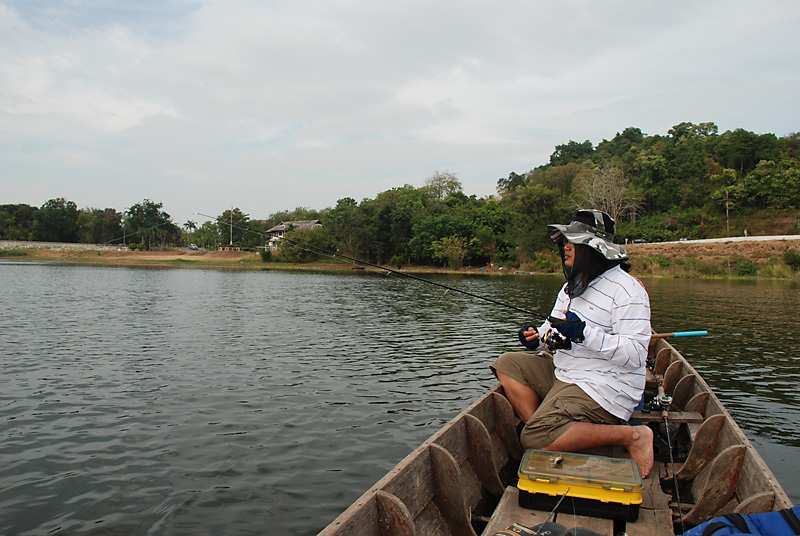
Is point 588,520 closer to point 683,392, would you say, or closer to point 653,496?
point 653,496

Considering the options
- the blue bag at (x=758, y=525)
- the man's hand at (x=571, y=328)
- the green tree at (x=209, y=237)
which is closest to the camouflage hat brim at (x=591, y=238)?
the man's hand at (x=571, y=328)

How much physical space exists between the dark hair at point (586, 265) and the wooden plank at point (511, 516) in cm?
179

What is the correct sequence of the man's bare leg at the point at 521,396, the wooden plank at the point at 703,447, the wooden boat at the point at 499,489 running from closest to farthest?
the wooden boat at the point at 499,489 < the wooden plank at the point at 703,447 < the man's bare leg at the point at 521,396

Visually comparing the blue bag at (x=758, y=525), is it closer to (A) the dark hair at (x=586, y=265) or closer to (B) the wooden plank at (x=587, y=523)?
(B) the wooden plank at (x=587, y=523)

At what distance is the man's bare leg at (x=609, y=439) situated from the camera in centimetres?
419

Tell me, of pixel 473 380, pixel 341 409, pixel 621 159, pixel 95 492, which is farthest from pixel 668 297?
pixel 621 159

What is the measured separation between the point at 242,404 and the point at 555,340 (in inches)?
266

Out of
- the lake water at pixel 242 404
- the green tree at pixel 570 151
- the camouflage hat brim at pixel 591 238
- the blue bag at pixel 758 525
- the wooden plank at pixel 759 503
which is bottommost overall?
the lake water at pixel 242 404

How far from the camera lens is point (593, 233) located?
15.1 feet

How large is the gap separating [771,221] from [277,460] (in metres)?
76.1

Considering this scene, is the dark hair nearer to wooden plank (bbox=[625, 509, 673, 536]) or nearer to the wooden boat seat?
the wooden boat seat

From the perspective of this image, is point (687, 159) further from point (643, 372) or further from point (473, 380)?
point (643, 372)

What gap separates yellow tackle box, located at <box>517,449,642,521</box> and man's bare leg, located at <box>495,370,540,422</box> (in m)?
1.14

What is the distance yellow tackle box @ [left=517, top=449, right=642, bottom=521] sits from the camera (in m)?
3.58
